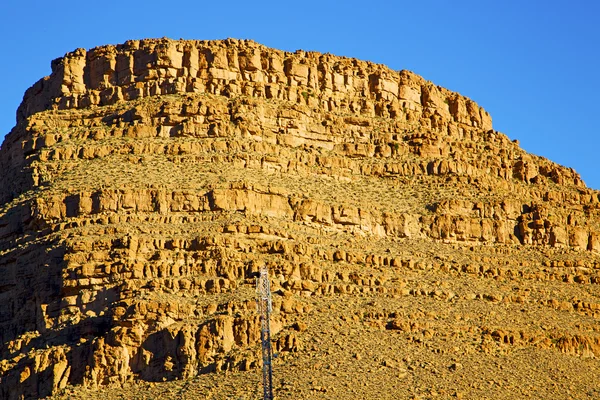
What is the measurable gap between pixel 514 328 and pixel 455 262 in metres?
6.71

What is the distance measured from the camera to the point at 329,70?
11206cm

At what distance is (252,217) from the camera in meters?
96.9

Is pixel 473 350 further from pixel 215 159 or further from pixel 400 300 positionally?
pixel 215 159

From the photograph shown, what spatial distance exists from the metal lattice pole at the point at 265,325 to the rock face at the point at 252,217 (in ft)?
2.81

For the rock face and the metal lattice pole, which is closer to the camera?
the metal lattice pole

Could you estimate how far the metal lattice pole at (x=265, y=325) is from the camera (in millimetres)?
84375

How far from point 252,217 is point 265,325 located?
33.8 feet

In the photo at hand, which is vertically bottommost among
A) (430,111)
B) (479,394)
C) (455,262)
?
(479,394)

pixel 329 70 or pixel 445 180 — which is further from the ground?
pixel 329 70

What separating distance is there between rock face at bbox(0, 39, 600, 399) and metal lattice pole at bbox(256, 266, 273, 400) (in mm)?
856

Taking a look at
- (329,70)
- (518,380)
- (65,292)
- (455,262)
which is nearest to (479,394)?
(518,380)

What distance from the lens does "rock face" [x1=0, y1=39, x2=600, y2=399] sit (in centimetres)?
9094

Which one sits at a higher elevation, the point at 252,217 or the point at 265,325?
the point at 252,217

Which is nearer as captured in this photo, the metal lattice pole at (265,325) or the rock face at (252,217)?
the metal lattice pole at (265,325)
